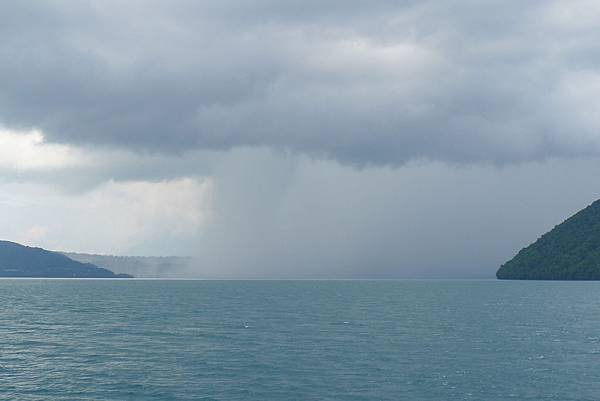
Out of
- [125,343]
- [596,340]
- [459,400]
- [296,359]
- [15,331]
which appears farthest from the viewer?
[15,331]

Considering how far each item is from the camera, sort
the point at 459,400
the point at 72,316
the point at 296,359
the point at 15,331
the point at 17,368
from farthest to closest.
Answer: the point at 72,316, the point at 15,331, the point at 296,359, the point at 17,368, the point at 459,400

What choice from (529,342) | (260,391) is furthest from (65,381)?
(529,342)

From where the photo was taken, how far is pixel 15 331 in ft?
349

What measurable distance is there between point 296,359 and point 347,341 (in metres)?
18.8

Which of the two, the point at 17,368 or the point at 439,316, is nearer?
the point at 17,368

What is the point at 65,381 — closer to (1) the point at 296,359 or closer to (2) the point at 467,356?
(1) the point at 296,359

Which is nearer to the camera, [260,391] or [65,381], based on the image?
[260,391]

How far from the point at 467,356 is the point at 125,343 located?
48.4m

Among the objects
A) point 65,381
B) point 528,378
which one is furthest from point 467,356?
point 65,381

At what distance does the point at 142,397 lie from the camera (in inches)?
→ 2148

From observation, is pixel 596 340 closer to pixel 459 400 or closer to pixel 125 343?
pixel 459 400

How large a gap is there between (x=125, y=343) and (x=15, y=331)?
98.2 feet

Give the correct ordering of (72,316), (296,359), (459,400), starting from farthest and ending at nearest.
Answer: (72,316) → (296,359) → (459,400)

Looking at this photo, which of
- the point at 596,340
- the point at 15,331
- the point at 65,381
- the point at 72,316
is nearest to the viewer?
the point at 65,381
